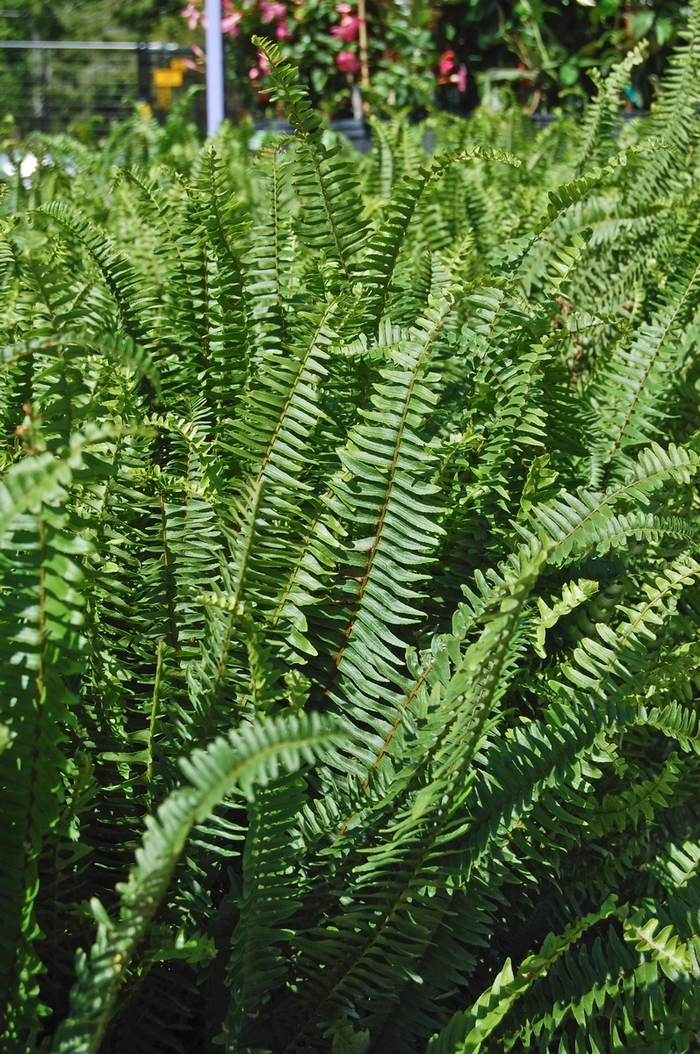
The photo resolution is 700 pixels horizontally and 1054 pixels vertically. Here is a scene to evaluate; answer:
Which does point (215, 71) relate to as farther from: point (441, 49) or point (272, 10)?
point (441, 49)

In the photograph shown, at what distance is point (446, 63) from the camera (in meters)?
5.79

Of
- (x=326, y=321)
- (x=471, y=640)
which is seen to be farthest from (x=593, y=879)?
(x=326, y=321)

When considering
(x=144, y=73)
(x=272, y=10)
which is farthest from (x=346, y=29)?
(x=144, y=73)

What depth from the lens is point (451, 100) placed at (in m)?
6.11

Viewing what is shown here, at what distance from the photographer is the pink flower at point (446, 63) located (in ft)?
18.9

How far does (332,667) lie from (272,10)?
6.00m

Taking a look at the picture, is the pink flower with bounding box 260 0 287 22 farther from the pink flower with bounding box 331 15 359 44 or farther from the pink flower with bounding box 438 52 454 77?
the pink flower with bounding box 438 52 454 77

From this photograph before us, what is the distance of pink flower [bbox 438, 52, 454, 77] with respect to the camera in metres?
5.77

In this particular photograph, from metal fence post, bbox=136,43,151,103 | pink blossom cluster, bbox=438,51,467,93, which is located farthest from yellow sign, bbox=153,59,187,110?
pink blossom cluster, bbox=438,51,467,93

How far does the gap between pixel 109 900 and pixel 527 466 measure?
76 cm

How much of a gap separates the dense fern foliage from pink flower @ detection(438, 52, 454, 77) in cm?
462

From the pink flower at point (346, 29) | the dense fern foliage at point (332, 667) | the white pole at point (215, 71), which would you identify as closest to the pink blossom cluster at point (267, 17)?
the pink flower at point (346, 29)

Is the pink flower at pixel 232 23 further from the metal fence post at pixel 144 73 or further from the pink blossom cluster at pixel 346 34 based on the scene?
the metal fence post at pixel 144 73

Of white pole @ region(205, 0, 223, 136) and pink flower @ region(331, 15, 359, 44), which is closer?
white pole @ region(205, 0, 223, 136)
